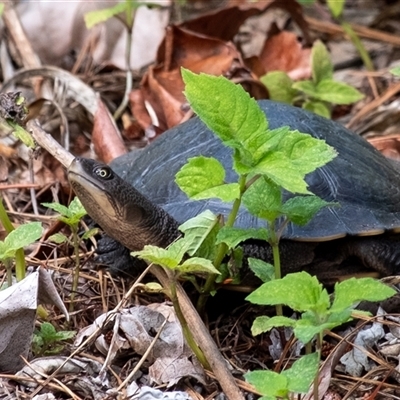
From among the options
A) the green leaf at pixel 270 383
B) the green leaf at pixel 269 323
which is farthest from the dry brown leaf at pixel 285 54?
the green leaf at pixel 270 383

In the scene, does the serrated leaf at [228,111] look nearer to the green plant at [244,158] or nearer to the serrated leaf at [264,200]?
the green plant at [244,158]

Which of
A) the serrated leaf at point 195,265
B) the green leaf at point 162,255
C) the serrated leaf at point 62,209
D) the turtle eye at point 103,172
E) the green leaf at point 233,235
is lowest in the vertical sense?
the green leaf at point 233,235

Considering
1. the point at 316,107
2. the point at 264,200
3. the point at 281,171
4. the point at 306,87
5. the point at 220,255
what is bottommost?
the point at 316,107

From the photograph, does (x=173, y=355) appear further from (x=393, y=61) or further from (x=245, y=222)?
(x=393, y=61)

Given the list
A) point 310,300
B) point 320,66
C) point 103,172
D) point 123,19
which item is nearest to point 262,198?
point 310,300

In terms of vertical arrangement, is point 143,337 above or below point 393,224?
above

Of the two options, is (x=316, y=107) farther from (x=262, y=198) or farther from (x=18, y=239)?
(x=18, y=239)

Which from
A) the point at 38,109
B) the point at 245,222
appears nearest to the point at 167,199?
the point at 245,222
